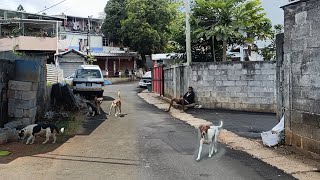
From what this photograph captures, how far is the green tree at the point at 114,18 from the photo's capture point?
A: 158ft

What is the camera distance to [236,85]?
1650 centimetres

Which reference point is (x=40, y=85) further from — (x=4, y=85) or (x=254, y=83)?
(x=254, y=83)

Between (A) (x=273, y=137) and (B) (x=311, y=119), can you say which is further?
(A) (x=273, y=137)

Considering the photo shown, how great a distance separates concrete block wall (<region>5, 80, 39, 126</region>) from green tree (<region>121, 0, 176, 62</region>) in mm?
32489

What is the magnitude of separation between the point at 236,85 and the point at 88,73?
348 inches

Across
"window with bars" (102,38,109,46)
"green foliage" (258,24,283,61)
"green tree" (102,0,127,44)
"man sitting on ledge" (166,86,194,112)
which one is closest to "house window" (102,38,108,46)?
"window with bars" (102,38,109,46)

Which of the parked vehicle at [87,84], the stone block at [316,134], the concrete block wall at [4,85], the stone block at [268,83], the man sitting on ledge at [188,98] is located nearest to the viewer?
the stone block at [316,134]

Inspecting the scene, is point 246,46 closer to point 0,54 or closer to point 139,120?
point 139,120

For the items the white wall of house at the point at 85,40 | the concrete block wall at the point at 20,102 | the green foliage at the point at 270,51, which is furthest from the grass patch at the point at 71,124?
the white wall of house at the point at 85,40

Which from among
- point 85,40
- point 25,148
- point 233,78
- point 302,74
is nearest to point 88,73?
point 233,78

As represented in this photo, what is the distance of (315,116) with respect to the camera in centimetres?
743

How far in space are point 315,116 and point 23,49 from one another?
2360 centimetres

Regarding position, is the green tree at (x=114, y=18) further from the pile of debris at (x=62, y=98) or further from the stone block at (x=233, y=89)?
the stone block at (x=233, y=89)

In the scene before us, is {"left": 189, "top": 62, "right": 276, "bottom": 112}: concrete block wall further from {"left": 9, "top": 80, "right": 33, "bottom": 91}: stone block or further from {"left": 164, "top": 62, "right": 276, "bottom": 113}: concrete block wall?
{"left": 9, "top": 80, "right": 33, "bottom": 91}: stone block
